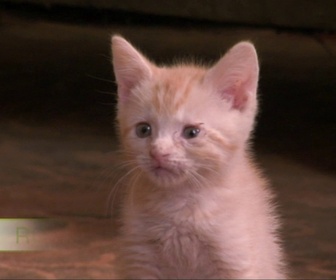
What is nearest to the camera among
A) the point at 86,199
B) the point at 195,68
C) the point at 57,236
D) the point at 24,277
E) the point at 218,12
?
the point at 195,68

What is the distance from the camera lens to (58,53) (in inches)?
156

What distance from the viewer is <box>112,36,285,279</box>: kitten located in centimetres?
157

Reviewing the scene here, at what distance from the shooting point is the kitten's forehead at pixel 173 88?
1.57 metres

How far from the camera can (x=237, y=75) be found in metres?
Answer: 1.62

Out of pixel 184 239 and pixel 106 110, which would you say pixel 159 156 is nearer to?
pixel 184 239

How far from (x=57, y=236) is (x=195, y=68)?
2.51 feet

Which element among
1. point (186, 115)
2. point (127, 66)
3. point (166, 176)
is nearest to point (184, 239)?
point (166, 176)

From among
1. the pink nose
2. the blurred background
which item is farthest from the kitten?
the blurred background

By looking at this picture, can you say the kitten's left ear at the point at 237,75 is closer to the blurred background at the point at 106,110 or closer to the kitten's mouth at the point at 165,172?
the kitten's mouth at the point at 165,172

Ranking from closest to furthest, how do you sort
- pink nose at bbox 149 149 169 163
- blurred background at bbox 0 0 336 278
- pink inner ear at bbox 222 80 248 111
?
pink nose at bbox 149 149 169 163 → pink inner ear at bbox 222 80 248 111 → blurred background at bbox 0 0 336 278

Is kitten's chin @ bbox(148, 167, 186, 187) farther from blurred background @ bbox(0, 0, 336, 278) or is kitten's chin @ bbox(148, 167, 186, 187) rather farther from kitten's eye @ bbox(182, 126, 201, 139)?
blurred background @ bbox(0, 0, 336, 278)

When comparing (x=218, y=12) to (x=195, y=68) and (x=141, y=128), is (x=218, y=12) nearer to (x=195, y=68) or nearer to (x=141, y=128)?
(x=195, y=68)

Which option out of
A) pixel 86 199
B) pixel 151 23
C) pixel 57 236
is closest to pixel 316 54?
pixel 151 23

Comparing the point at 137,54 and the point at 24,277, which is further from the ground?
the point at 137,54
